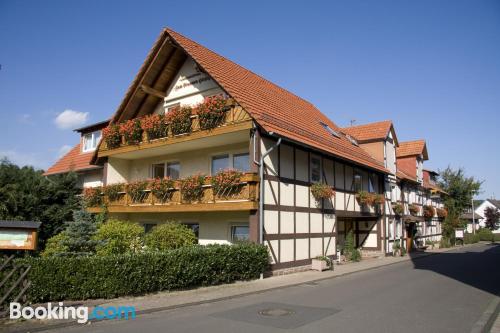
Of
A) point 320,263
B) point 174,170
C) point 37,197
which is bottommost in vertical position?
point 320,263

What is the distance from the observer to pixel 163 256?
12.2 m

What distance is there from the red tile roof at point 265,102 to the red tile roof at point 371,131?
184 inches

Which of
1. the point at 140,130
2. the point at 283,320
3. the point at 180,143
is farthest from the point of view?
the point at 140,130

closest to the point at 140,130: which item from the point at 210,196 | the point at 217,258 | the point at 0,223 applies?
the point at 210,196

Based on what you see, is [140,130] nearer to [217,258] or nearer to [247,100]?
[247,100]

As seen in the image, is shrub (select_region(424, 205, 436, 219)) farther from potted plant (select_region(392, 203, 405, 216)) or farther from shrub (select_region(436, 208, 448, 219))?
potted plant (select_region(392, 203, 405, 216))

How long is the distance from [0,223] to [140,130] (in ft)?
33.7

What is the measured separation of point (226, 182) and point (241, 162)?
8.38ft

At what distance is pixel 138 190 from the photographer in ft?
63.0

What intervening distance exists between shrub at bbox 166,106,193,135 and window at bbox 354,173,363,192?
10.6 m

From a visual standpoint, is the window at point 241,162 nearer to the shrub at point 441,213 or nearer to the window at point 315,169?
the window at point 315,169

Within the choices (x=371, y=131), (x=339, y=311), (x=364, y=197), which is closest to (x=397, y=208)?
(x=371, y=131)

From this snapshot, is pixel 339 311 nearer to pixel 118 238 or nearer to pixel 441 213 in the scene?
pixel 118 238

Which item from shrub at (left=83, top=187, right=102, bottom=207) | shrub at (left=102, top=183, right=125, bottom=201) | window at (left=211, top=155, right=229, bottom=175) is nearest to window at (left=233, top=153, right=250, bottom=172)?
window at (left=211, top=155, right=229, bottom=175)
